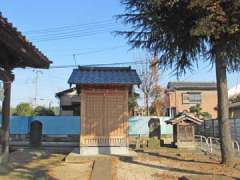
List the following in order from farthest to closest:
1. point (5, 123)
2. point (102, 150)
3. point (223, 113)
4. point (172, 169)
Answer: point (102, 150) < point (223, 113) < point (172, 169) < point (5, 123)

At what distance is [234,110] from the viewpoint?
44.7 metres

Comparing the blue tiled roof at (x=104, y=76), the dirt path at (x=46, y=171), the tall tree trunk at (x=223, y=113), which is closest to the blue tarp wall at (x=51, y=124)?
the blue tiled roof at (x=104, y=76)

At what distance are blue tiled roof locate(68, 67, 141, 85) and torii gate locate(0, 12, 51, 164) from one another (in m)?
5.37

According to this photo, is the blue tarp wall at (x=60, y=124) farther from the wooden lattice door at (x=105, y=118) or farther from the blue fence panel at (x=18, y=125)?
the wooden lattice door at (x=105, y=118)

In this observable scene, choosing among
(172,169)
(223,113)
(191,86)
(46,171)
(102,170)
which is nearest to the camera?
(102,170)

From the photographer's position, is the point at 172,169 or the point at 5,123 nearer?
the point at 5,123

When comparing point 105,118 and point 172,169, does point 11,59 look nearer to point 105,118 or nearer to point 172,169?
point 172,169

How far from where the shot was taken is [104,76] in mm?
21094

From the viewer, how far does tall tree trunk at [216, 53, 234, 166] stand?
53.9ft

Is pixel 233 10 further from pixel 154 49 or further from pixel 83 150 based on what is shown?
pixel 83 150

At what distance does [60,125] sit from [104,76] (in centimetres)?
2121

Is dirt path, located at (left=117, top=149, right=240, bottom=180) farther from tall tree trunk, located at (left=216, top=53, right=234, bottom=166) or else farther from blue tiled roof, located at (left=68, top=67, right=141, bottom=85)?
blue tiled roof, located at (left=68, top=67, right=141, bottom=85)

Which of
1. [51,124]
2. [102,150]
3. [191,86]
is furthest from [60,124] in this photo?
[191,86]

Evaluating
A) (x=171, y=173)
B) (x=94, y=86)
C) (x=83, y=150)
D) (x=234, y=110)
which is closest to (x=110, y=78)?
(x=94, y=86)
